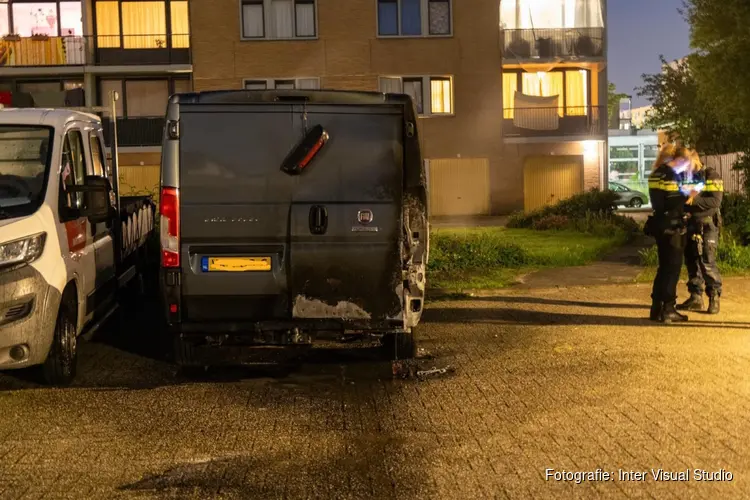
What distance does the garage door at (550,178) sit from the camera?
35.4 meters

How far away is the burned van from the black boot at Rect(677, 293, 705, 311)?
4.74 meters

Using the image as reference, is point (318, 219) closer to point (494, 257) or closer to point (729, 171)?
point (494, 257)

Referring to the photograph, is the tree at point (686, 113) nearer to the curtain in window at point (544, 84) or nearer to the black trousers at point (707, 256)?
the curtain in window at point (544, 84)

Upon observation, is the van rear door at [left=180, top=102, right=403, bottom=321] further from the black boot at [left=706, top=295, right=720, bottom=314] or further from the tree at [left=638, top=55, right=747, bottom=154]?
the tree at [left=638, top=55, right=747, bottom=154]

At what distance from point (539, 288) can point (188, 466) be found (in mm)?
8248

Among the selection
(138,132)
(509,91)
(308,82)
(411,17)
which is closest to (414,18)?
(411,17)

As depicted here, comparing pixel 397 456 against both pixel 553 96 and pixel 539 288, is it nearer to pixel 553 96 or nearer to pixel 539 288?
pixel 539 288

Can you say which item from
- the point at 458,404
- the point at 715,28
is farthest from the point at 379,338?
the point at 715,28

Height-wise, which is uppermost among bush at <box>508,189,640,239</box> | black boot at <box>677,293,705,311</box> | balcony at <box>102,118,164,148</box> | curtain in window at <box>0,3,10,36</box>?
curtain in window at <box>0,3,10,36</box>

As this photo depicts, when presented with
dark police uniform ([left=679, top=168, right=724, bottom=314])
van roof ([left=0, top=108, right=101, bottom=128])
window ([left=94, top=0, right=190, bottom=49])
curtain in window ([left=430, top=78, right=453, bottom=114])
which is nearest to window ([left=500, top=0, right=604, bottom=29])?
curtain in window ([left=430, top=78, right=453, bottom=114])

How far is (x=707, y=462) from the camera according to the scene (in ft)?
17.4

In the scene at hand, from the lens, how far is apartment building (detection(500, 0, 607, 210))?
33.8 m

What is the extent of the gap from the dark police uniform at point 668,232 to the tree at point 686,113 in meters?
13.7

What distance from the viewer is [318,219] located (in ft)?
23.3
